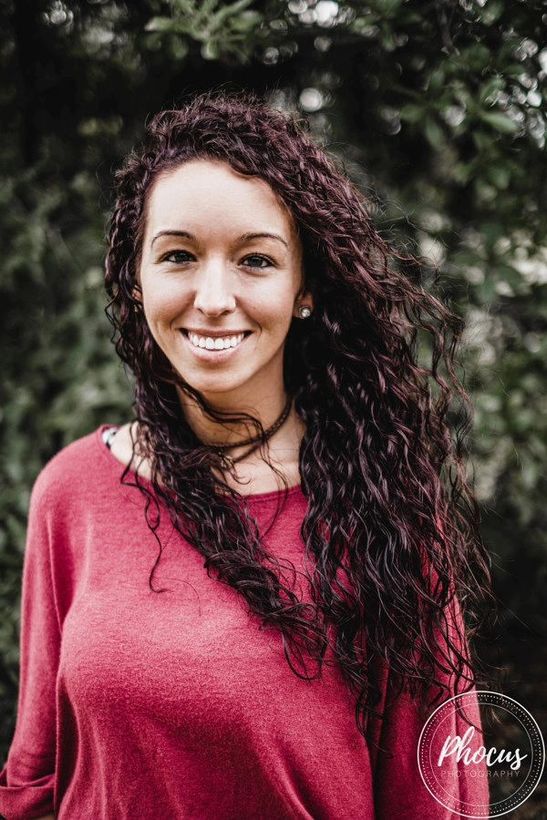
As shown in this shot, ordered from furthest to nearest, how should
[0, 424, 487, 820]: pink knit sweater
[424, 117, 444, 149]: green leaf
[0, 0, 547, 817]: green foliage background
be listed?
[0, 0, 547, 817]: green foliage background
[424, 117, 444, 149]: green leaf
[0, 424, 487, 820]: pink knit sweater

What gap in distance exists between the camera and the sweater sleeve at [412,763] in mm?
1422

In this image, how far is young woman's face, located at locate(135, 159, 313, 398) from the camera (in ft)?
4.57

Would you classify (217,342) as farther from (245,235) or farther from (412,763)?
(412,763)

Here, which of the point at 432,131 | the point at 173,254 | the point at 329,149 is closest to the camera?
the point at 173,254

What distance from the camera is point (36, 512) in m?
1.65

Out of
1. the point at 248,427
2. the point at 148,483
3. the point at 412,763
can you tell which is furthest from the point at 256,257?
the point at 412,763

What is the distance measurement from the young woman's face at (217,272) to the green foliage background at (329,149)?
0.65 meters

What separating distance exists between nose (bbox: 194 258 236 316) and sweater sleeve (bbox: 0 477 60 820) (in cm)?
61

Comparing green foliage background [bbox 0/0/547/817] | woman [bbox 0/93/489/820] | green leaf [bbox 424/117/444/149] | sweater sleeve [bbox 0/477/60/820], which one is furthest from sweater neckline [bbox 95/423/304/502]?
green leaf [bbox 424/117/444/149]

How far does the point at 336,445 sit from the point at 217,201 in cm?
59

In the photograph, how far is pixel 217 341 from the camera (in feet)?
4.69

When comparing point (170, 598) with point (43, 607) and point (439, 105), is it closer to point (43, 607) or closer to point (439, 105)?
point (43, 607)

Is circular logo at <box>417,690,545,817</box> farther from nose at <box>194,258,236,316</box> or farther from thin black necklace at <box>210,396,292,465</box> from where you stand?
nose at <box>194,258,236,316</box>

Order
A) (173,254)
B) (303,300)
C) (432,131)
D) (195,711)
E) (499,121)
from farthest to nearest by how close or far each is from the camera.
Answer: (432,131), (499,121), (303,300), (173,254), (195,711)
